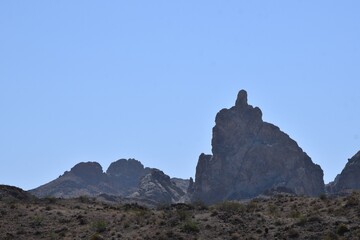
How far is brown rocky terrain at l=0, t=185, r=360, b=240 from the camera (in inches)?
2158

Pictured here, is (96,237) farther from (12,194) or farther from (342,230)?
(12,194)

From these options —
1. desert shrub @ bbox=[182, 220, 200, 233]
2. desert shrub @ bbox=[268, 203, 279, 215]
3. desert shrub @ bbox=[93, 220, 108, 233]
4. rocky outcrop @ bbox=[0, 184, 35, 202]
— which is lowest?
desert shrub @ bbox=[182, 220, 200, 233]

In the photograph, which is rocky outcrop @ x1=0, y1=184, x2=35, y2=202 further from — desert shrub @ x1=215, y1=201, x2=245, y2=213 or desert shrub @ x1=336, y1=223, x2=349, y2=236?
desert shrub @ x1=336, y1=223, x2=349, y2=236

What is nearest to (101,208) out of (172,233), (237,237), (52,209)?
(52,209)

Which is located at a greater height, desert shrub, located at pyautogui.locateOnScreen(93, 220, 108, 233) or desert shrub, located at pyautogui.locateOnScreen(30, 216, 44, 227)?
desert shrub, located at pyautogui.locateOnScreen(30, 216, 44, 227)

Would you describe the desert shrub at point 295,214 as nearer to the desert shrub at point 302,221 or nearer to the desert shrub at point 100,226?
the desert shrub at point 302,221

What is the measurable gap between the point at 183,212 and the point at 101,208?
11.5 meters

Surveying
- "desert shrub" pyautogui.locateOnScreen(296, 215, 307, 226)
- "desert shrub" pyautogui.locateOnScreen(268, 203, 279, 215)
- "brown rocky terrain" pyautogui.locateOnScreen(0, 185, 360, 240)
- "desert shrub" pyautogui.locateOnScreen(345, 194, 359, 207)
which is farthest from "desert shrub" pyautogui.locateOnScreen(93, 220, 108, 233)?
"desert shrub" pyautogui.locateOnScreen(345, 194, 359, 207)

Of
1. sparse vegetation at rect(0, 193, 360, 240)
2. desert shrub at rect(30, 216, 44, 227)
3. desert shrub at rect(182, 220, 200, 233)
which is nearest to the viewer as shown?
sparse vegetation at rect(0, 193, 360, 240)

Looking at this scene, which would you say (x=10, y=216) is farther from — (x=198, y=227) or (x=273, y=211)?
(x=273, y=211)

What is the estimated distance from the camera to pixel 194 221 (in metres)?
A: 59.4

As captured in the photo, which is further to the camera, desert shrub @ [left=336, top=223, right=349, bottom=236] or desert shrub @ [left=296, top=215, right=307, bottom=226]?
desert shrub @ [left=296, top=215, right=307, bottom=226]

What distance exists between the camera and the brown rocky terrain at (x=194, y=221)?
2158 inches

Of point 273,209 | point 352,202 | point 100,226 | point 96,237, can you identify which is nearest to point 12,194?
point 100,226
